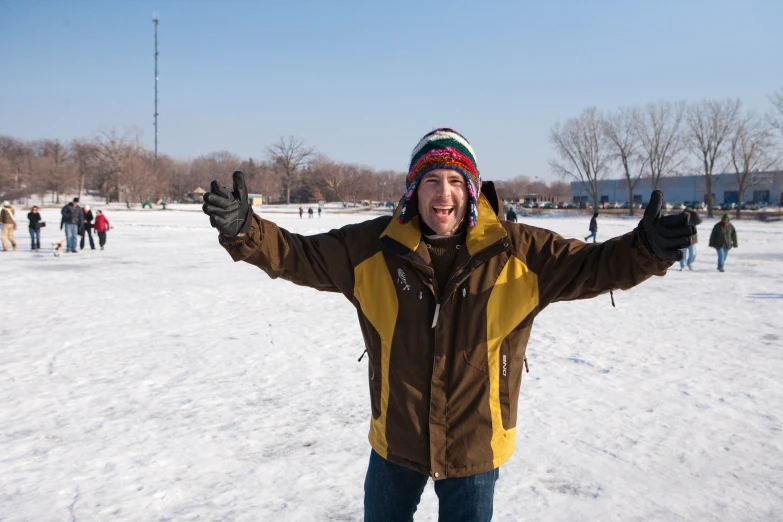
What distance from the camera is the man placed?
6.48 feet

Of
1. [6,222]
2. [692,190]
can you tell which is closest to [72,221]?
[6,222]

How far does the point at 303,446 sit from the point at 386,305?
228 cm

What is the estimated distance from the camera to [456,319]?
2014 mm

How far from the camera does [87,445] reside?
3861 millimetres

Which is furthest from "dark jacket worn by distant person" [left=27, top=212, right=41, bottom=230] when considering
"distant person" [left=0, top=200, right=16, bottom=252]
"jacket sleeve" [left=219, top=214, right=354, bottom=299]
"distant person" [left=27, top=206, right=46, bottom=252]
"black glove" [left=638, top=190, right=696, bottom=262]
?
"black glove" [left=638, top=190, right=696, bottom=262]

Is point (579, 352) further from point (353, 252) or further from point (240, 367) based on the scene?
point (353, 252)

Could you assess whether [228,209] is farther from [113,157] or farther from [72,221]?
[113,157]

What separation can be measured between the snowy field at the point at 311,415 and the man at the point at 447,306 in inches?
51.1

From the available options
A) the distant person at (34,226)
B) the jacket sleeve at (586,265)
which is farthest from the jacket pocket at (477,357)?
the distant person at (34,226)

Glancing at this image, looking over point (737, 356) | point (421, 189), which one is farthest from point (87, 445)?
point (737, 356)

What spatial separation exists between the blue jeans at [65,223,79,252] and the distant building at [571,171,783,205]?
66487 millimetres

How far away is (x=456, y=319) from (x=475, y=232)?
1.06 ft

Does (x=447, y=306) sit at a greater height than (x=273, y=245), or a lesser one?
lesser

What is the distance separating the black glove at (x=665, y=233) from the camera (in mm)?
1780
